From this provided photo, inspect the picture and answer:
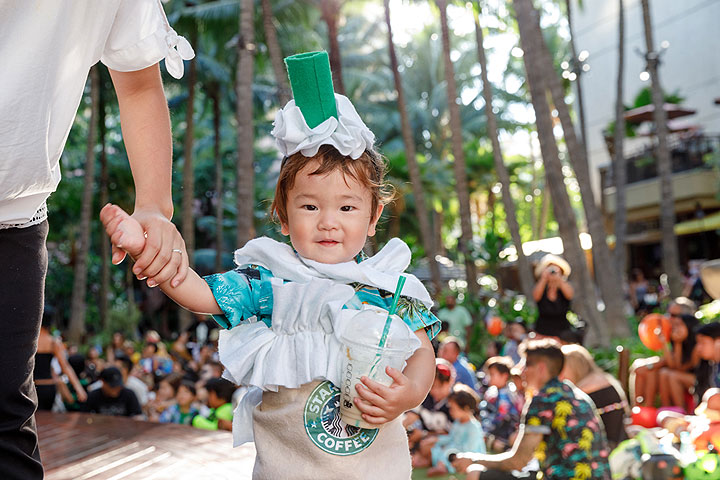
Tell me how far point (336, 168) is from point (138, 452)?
314 centimetres

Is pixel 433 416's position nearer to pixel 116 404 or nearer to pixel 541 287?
pixel 541 287

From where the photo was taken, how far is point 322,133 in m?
1.92

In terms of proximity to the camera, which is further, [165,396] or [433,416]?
[165,396]

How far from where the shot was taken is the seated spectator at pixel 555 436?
4348 mm

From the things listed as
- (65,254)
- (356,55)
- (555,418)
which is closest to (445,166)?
(356,55)

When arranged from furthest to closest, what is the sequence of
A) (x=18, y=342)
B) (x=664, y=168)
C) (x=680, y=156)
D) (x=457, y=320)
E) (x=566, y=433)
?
(x=680, y=156)
(x=664, y=168)
(x=457, y=320)
(x=566, y=433)
(x=18, y=342)

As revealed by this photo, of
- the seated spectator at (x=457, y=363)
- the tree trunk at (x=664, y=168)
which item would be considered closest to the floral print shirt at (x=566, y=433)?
the seated spectator at (x=457, y=363)

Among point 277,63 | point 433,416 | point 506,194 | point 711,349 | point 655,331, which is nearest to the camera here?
point 711,349

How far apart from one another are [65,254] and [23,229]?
88.4 ft

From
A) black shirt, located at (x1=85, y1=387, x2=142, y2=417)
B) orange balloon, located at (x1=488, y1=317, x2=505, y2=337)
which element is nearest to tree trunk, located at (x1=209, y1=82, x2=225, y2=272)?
orange balloon, located at (x1=488, y1=317, x2=505, y2=337)

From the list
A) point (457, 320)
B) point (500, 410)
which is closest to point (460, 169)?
point (457, 320)

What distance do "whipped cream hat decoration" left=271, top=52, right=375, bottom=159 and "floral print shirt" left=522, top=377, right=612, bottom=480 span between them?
9.60 ft

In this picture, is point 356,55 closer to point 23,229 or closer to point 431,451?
point 431,451

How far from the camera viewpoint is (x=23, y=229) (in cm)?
144
